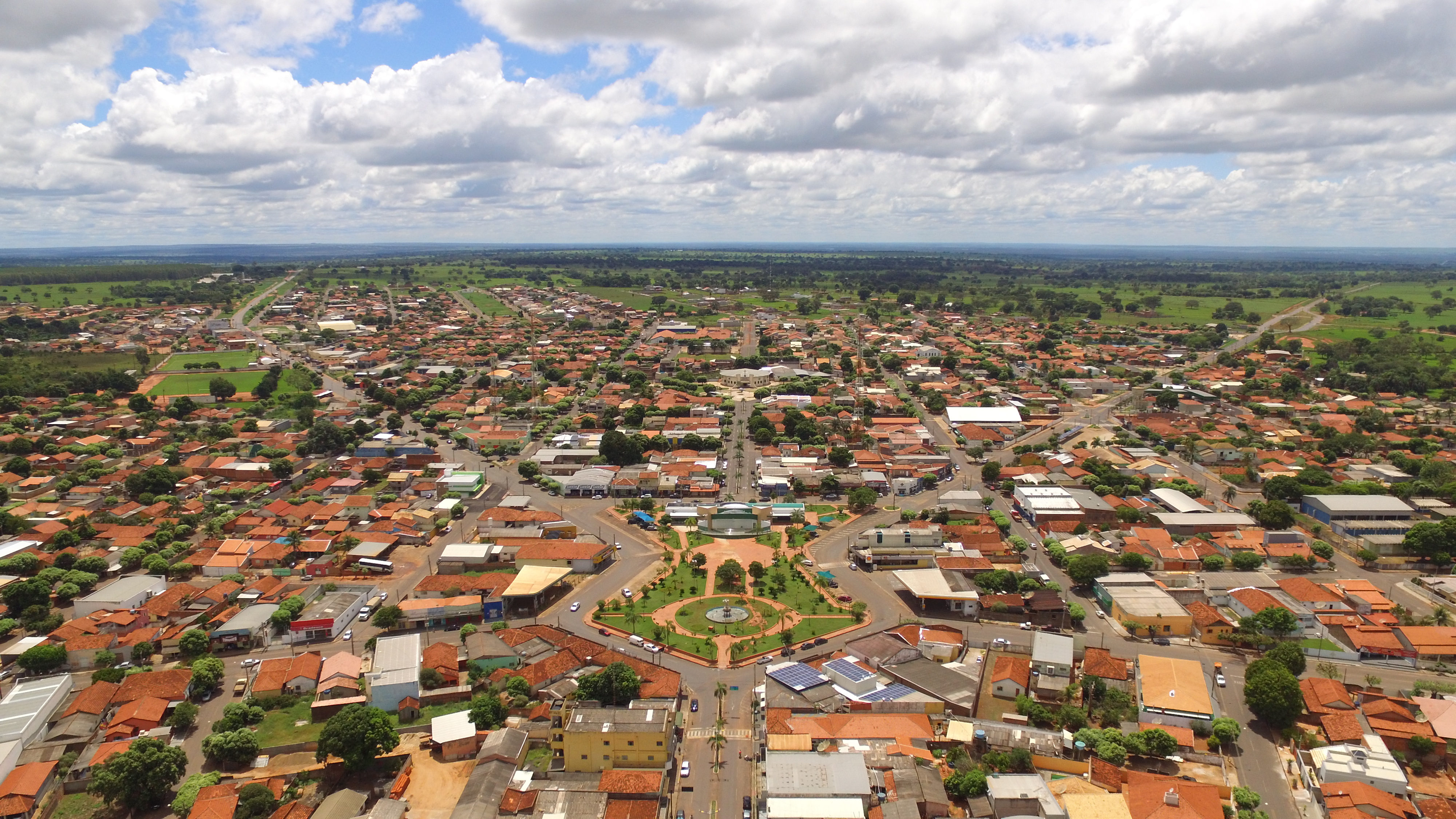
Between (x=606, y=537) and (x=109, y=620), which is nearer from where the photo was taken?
(x=109, y=620)

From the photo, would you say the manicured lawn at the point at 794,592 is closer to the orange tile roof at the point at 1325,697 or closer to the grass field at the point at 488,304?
the orange tile roof at the point at 1325,697

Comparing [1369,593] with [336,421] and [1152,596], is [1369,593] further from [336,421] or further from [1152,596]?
[336,421]

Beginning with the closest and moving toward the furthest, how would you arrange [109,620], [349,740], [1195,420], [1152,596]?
1. [349,740]
2. [109,620]
3. [1152,596]
4. [1195,420]

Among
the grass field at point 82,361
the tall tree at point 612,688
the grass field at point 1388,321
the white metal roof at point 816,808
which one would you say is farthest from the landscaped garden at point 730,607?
the grass field at point 1388,321

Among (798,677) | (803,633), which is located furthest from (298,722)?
(803,633)

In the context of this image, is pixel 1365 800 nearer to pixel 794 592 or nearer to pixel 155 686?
pixel 794 592

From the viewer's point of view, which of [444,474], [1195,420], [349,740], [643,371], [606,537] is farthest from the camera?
[643,371]

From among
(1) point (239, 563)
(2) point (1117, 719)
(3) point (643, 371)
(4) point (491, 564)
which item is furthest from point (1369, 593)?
(3) point (643, 371)
